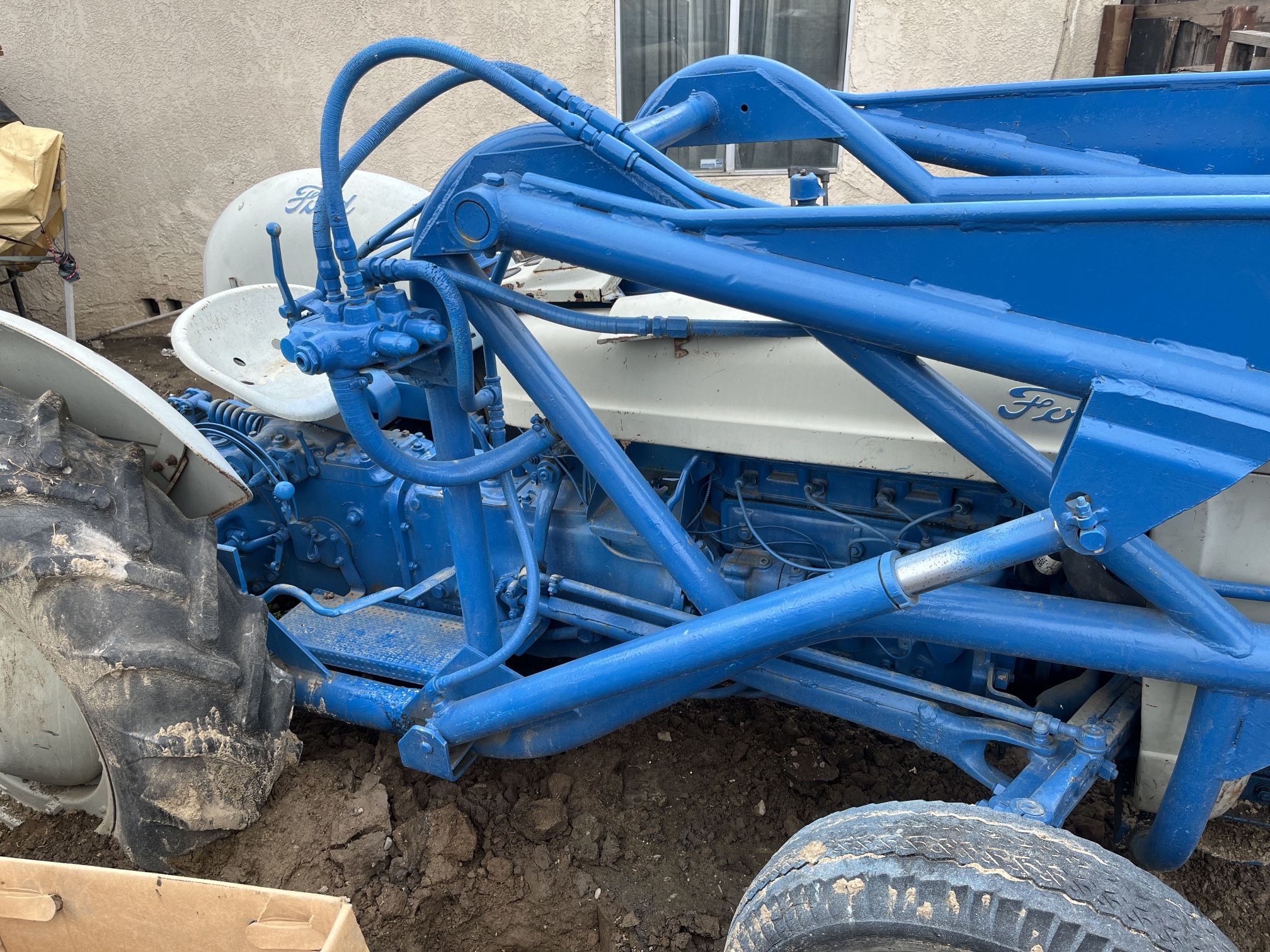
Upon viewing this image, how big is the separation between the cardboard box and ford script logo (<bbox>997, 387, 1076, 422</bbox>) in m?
1.29

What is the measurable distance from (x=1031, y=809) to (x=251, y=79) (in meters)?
5.59

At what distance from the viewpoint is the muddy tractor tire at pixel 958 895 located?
3.67ft

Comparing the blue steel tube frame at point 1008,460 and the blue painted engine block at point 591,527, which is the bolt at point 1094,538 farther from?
the blue painted engine block at point 591,527

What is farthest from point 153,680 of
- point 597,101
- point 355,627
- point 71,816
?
point 597,101

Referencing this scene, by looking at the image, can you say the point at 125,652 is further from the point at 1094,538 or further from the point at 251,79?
the point at 251,79

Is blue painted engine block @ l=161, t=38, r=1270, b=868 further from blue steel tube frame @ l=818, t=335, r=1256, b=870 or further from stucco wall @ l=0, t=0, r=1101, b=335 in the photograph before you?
stucco wall @ l=0, t=0, r=1101, b=335

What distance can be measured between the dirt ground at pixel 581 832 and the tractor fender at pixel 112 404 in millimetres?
712

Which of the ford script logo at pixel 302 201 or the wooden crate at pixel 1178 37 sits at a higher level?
the wooden crate at pixel 1178 37

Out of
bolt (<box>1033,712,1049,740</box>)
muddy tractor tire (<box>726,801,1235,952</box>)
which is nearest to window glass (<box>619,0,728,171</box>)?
bolt (<box>1033,712,1049,740</box>)

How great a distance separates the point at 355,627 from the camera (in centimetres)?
213

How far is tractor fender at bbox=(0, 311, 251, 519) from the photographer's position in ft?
5.68

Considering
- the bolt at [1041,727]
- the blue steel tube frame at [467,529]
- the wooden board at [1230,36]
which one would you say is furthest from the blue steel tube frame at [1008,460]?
the wooden board at [1230,36]

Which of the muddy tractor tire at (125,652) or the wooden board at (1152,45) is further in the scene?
the wooden board at (1152,45)

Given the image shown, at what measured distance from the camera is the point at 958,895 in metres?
1.15
